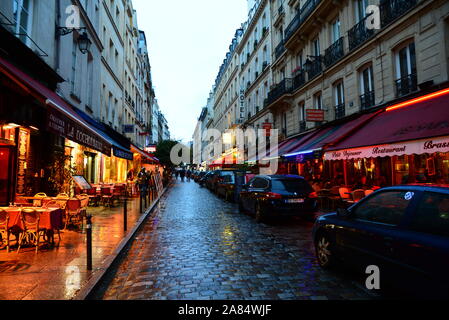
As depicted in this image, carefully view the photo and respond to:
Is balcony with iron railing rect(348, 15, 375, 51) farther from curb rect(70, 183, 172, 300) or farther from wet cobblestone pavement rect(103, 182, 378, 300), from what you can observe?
curb rect(70, 183, 172, 300)

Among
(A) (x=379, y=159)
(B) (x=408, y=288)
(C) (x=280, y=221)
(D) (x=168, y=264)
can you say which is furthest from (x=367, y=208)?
(A) (x=379, y=159)

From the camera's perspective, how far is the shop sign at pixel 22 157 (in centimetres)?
932

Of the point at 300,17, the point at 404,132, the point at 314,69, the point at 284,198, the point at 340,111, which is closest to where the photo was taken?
the point at 404,132

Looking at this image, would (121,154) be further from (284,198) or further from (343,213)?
(343,213)

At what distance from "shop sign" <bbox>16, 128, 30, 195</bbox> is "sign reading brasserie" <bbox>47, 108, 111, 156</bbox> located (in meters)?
2.63

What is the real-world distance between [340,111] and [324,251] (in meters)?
12.2

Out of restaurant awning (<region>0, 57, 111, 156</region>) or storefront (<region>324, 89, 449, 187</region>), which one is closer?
restaurant awning (<region>0, 57, 111, 156</region>)

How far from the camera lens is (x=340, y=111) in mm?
15484

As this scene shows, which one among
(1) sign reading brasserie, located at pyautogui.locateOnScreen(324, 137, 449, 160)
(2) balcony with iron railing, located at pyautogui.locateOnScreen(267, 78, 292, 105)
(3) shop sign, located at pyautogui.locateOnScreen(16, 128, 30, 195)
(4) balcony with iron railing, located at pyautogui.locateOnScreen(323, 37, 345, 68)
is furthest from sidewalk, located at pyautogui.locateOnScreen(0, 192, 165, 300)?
(2) balcony with iron railing, located at pyautogui.locateOnScreen(267, 78, 292, 105)

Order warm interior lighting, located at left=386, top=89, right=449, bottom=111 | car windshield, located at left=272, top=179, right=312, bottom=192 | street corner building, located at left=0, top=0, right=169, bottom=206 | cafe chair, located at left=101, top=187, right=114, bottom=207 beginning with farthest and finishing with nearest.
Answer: cafe chair, located at left=101, top=187, right=114, bottom=207
warm interior lighting, located at left=386, top=89, right=449, bottom=111
car windshield, located at left=272, top=179, right=312, bottom=192
street corner building, located at left=0, top=0, right=169, bottom=206

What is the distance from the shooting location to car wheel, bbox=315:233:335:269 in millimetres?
4699

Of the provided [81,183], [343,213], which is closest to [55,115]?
[343,213]

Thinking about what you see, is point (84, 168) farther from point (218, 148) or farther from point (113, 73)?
point (218, 148)

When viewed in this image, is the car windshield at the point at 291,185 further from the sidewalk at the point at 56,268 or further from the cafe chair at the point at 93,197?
the cafe chair at the point at 93,197
